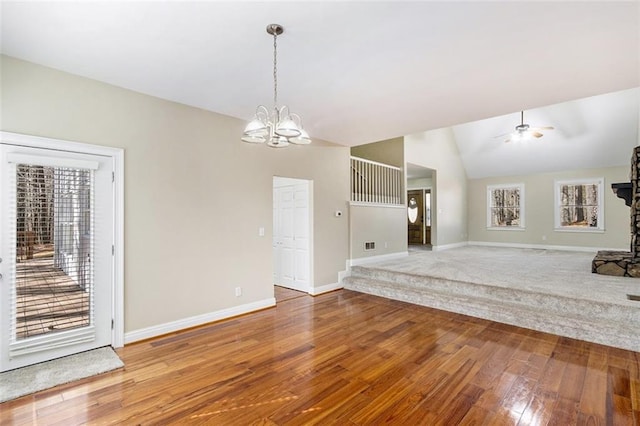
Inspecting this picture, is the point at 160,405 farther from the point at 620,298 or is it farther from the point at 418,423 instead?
the point at 620,298

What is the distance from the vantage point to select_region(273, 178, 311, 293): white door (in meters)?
5.53

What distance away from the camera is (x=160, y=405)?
2273mm

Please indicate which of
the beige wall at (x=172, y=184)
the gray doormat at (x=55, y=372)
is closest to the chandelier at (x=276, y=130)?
the beige wall at (x=172, y=184)

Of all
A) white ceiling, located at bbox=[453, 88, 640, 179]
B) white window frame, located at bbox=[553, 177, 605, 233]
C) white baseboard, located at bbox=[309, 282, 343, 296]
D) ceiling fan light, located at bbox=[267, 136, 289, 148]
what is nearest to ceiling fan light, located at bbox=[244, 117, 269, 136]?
ceiling fan light, located at bbox=[267, 136, 289, 148]

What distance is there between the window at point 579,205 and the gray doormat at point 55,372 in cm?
1152

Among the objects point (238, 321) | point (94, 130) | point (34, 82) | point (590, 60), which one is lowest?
point (238, 321)

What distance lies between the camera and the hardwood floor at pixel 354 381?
214cm

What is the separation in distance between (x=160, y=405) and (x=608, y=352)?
168 inches

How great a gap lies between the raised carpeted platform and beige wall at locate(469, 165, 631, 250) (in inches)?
131

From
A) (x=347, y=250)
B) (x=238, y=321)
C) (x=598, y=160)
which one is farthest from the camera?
(x=598, y=160)

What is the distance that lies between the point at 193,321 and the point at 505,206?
10454mm

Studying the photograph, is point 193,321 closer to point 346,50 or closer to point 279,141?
point 279,141

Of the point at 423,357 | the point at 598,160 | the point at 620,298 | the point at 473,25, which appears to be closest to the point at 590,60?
the point at 473,25

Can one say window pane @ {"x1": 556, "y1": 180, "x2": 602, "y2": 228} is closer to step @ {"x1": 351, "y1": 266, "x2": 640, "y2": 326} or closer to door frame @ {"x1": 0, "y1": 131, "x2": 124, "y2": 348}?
step @ {"x1": 351, "y1": 266, "x2": 640, "y2": 326}
